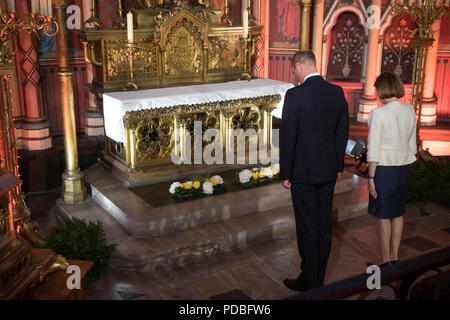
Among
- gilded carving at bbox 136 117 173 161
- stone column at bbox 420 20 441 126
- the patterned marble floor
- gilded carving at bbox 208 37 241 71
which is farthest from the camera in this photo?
stone column at bbox 420 20 441 126

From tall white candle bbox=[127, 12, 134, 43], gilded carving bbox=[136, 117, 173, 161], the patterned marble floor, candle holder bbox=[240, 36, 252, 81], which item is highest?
tall white candle bbox=[127, 12, 134, 43]

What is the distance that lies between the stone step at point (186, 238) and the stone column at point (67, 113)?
23 cm

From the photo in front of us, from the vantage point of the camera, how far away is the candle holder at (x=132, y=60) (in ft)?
21.1

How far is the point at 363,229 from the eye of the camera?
5992mm

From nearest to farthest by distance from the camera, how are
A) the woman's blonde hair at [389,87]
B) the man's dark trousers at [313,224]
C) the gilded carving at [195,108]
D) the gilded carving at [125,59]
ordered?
the man's dark trousers at [313,224] < the woman's blonde hair at [389,87] < the gilded carving at [195,108] < the gilded carving at [125,59]

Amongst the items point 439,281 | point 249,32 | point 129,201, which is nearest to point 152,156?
point 129,201

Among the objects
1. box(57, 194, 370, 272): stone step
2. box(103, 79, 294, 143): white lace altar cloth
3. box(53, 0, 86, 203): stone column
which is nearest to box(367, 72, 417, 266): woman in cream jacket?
box(57, 194, 370, 272): stone step

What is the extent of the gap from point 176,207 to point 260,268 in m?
1.31

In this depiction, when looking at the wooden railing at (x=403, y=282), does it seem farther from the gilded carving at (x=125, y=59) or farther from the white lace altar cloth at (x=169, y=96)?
the gilded carving at (x=125, y=59)

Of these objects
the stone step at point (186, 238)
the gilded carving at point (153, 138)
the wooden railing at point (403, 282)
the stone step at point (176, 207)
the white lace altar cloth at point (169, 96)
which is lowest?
the stone step at point (186, 238)

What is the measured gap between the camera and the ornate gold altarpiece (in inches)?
263

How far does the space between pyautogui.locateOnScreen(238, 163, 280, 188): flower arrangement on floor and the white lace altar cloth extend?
1057 mm

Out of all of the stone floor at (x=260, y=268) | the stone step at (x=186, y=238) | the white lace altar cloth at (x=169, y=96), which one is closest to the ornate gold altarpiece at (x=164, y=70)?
the white lace altar cloth at (x=169, y=96)

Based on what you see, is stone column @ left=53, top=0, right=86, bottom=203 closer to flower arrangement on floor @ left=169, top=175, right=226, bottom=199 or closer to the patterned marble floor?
flower arrangement on floor @ left=169, top=175, right=226, bottom=199
